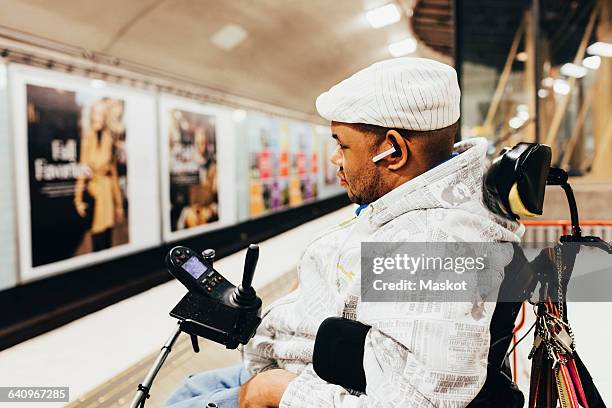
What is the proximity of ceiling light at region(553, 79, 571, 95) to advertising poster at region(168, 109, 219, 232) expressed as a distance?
621 centimetres

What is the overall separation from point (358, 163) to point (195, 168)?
718cm

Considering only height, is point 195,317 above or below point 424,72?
below

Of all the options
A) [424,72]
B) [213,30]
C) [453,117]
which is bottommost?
[453,117]

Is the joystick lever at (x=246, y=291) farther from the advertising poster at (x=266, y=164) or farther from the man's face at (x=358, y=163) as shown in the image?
the advertising poster at (x=266, y=164)

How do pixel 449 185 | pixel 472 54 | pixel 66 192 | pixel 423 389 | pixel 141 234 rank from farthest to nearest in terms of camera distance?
pixel 472 54
pixel 141 234
pixel 66 192
pixel 449 185
pixel 423 389

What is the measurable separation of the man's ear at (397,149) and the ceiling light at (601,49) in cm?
848

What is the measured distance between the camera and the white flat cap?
128cm

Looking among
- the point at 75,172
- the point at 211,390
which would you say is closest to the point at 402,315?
the point at 211,390

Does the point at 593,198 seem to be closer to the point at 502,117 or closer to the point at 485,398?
the point at 502,117

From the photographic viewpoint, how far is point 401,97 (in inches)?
50.1

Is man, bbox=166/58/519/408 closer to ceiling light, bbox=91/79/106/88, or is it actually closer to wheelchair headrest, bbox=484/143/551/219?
wheelchair headrest, bbox=484/143/551/219

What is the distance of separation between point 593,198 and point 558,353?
15.6ft

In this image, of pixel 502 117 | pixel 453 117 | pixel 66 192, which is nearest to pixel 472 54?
pixel 502 117

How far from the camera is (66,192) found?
17.8ft
